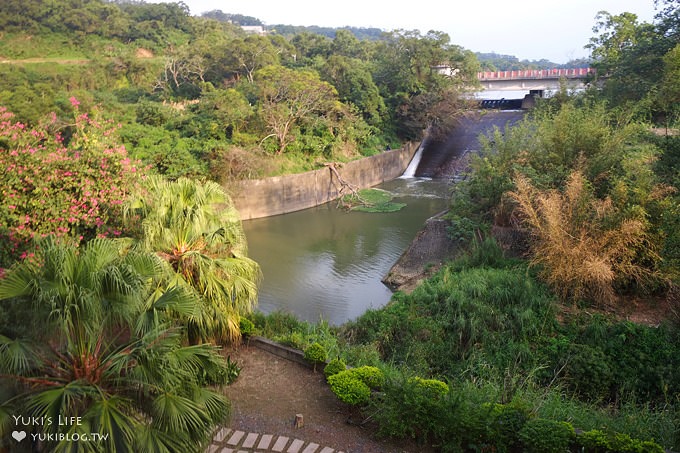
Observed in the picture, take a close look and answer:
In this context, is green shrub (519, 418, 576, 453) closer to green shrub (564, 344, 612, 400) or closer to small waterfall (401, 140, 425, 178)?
green shrub (564, 344, 612, 400)

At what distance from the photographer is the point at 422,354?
28.0 feet

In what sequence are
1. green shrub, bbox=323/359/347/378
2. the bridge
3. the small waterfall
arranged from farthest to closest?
1. the bridge
2. the small waterfall
3. green shrub, bbox=323/359/347/378

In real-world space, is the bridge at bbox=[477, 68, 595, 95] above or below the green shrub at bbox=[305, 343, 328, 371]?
above

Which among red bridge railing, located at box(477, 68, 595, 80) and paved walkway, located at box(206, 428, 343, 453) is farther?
red bridge railing, located at box(477, 68, 595, 80)

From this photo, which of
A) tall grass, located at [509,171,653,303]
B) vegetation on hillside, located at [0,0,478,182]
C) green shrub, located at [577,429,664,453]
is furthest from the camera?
vegetation on hillside, located at [0,0,478,182]

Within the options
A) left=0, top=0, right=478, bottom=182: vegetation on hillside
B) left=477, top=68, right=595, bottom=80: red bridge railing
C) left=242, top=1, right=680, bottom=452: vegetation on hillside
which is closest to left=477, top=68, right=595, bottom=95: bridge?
left=477, top=68, right=595, bottom=80: red bridge railing

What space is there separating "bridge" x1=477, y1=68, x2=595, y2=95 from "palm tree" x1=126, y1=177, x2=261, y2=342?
1162 inches

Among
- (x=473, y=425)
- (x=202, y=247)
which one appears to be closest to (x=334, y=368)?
(x=473, y=425)

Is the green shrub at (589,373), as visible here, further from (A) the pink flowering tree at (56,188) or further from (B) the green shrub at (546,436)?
(A) the pink flowering tree at (56,188)

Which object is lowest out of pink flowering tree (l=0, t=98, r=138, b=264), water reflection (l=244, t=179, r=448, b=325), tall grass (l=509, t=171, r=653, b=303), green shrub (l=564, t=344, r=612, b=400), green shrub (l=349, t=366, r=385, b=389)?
water reflection (l=244, t=179, r=448, b=325)

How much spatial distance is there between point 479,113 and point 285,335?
2427 centimetres

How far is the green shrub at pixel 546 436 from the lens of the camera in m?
5.22

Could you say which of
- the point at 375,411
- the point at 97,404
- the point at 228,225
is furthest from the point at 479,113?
the point at 97,404

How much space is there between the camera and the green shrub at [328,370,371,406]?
6.28m
